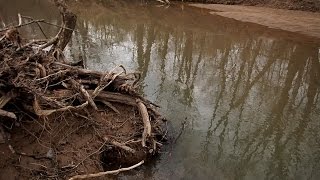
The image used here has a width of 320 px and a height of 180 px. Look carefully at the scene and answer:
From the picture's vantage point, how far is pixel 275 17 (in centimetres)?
1800

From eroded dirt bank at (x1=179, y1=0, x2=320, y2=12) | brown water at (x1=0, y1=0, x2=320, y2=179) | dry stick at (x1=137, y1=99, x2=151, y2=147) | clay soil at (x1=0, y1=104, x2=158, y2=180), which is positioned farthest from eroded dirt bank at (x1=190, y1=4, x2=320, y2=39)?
clay soil at (x1=0, y1=104, x2=158, y2=180)

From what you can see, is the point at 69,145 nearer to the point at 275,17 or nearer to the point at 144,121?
the point at 144,121

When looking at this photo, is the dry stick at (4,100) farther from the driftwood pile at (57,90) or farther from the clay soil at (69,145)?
the clay soil at (69,145)

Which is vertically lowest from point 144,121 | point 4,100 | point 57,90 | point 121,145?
point 121,145

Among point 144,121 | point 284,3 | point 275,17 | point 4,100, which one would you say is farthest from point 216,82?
point 284,3

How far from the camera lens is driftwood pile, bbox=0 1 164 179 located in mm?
5348

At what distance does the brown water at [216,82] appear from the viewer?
22.8ft

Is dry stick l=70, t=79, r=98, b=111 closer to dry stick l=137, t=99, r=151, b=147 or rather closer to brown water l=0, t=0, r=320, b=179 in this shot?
dry stick l=137, t=99, r=151, b=147

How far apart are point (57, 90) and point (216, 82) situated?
5317mm

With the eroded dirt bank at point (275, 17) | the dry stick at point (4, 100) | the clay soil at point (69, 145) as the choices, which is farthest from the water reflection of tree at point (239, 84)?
the dry stick at point (4, 100)

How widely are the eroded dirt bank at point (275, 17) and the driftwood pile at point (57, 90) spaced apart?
11.1 metres

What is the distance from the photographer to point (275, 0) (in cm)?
1997

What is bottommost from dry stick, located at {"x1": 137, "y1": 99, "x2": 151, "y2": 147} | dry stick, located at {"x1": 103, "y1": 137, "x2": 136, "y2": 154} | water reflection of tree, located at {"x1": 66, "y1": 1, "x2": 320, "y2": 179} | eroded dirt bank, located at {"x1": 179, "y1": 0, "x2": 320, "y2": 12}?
water reflection of tree, located at {"x1": 66, "y1": 1, "x2": 320, "y2": 179}

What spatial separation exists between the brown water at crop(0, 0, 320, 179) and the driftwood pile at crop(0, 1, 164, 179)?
0.63 m
